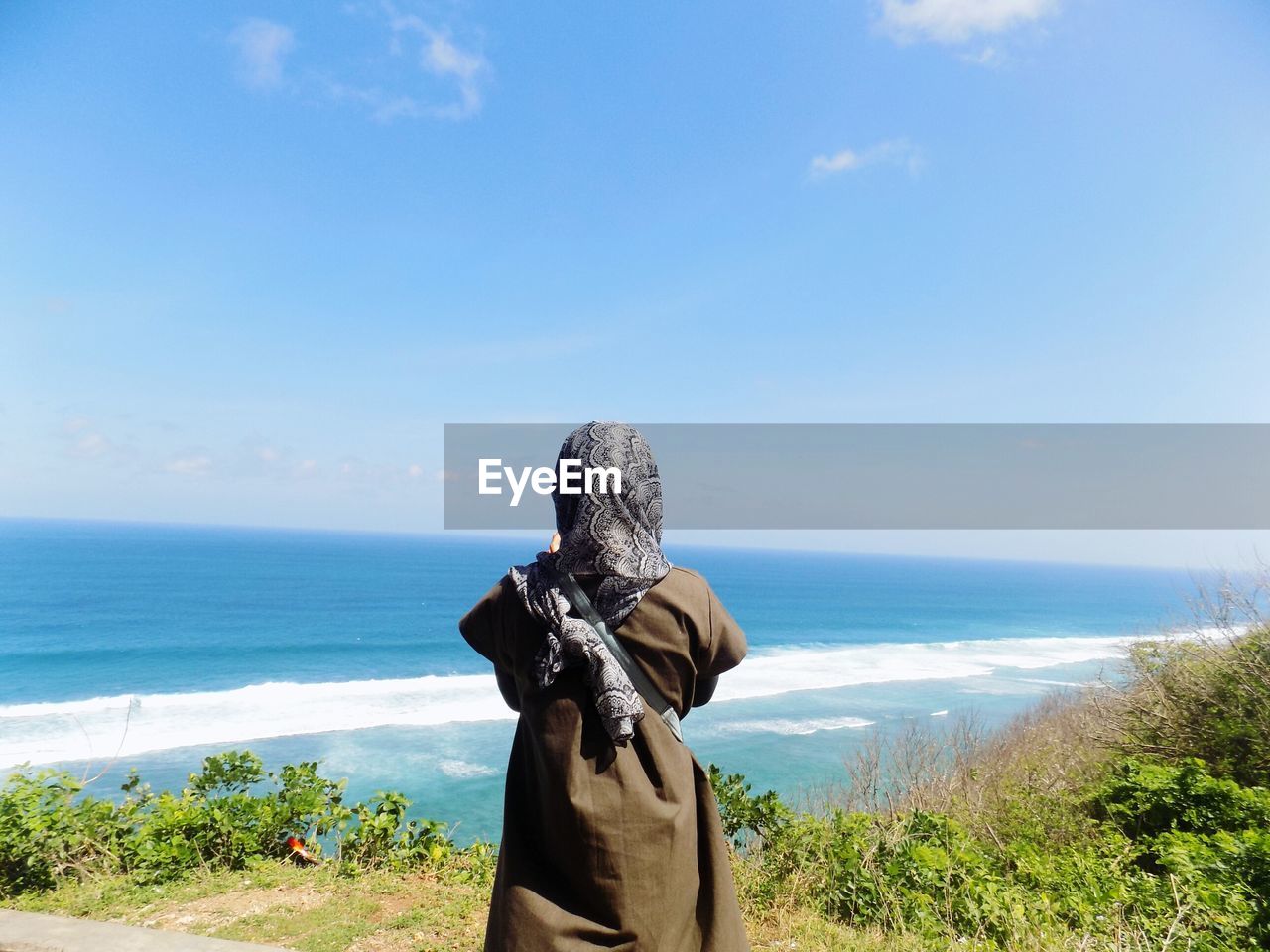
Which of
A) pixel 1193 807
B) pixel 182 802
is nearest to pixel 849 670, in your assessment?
pixel 1193 807

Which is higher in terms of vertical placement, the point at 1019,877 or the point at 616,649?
the point at 616,649

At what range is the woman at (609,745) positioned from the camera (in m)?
1.69

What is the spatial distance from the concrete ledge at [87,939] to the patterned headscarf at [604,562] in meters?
1.99

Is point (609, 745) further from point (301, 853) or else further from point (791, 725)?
point (791, 725)

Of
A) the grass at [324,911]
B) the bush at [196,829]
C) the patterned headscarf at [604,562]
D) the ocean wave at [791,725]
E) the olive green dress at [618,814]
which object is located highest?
the patterned headscarf at [604,562]

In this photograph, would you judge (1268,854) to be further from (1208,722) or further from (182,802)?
(182,802)

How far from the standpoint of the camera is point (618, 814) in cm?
170

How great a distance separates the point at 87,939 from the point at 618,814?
7.55ft

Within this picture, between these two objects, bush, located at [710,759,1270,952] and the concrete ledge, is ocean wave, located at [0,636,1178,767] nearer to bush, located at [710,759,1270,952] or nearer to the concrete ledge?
bush, located at [710,759,1270,952]

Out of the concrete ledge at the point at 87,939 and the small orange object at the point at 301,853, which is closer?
the concrete ledge at the point at 87,939

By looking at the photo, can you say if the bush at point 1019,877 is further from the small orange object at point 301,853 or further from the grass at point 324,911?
the small orange object at point 301,853

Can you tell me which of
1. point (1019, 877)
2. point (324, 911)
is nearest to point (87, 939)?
point (324, 911)

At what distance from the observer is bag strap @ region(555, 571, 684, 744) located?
5.69 ft

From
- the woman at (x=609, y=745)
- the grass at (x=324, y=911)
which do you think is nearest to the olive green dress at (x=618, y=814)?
the woman at (x=609, y=745)
